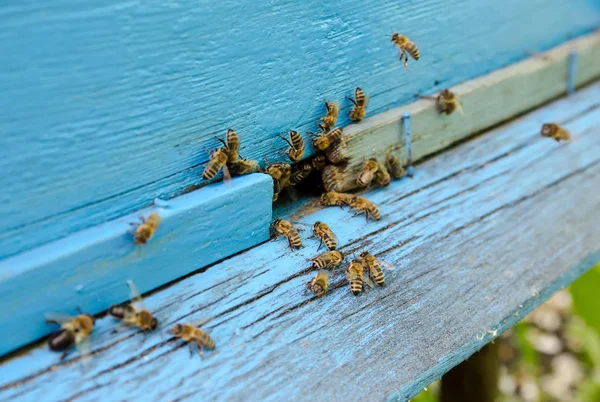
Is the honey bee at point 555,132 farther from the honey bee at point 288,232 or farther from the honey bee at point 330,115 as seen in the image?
the honey bee at point 288,232

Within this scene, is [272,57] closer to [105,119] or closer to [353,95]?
[353,95]

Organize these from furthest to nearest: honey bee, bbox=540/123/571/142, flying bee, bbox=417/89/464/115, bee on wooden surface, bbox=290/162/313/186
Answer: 1. honey bee, bbox=540/123/571/142
2. flying bee, bbox=417/89/464/115
3. bee on wooden surface, bbox=290/162/313/186

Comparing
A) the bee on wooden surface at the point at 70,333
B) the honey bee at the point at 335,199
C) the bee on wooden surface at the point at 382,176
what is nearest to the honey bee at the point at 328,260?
the honey bee at the point at 335,199

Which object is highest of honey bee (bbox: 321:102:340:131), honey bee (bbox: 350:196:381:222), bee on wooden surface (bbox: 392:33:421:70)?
bee on wooden surface (bbox: 392:33:421:70)

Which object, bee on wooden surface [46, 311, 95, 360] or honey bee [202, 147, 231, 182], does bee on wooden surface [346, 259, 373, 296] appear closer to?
honey bee [202, 147, 231, 182]

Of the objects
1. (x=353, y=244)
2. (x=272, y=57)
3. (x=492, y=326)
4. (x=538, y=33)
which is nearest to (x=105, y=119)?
(x=272, y=57)

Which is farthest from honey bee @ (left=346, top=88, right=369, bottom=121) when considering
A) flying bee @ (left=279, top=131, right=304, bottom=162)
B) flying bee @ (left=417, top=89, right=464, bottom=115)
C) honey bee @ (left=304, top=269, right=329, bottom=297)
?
honey bee @ (left=304, top=269, right=329, bottom=297)
